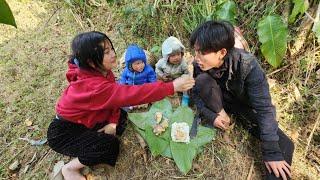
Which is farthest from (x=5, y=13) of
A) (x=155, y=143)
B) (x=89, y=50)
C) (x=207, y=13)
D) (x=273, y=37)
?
(x=207, y=13)

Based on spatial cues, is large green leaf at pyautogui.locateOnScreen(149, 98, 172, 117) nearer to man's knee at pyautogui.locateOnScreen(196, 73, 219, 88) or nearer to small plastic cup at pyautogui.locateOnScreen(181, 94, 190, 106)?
small plastic cup at pyautogui.locateOnScreen(181, 94, 190, 106)

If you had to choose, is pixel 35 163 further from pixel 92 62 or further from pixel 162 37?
pixel 162 37

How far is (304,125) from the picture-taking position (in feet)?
8.39

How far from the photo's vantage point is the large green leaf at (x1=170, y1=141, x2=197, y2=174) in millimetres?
2123

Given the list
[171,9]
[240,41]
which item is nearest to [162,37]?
[171,9]

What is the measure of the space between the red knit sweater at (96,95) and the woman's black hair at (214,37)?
11.2 inches

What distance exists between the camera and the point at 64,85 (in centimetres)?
290

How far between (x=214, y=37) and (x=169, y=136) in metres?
0.70

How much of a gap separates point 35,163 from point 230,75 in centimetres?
141

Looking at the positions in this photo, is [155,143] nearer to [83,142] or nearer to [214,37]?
[83,142]

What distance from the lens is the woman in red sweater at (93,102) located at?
1.88 metres

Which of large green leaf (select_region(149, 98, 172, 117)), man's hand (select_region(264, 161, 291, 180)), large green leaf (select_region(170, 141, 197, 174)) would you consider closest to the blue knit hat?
large green leaf (select_region(149, 98, 172, 117))

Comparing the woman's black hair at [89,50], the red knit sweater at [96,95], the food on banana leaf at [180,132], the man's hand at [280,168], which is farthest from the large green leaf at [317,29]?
the woman's black hair at [89,50]

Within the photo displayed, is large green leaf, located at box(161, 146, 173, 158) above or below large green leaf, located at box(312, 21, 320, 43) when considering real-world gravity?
below
